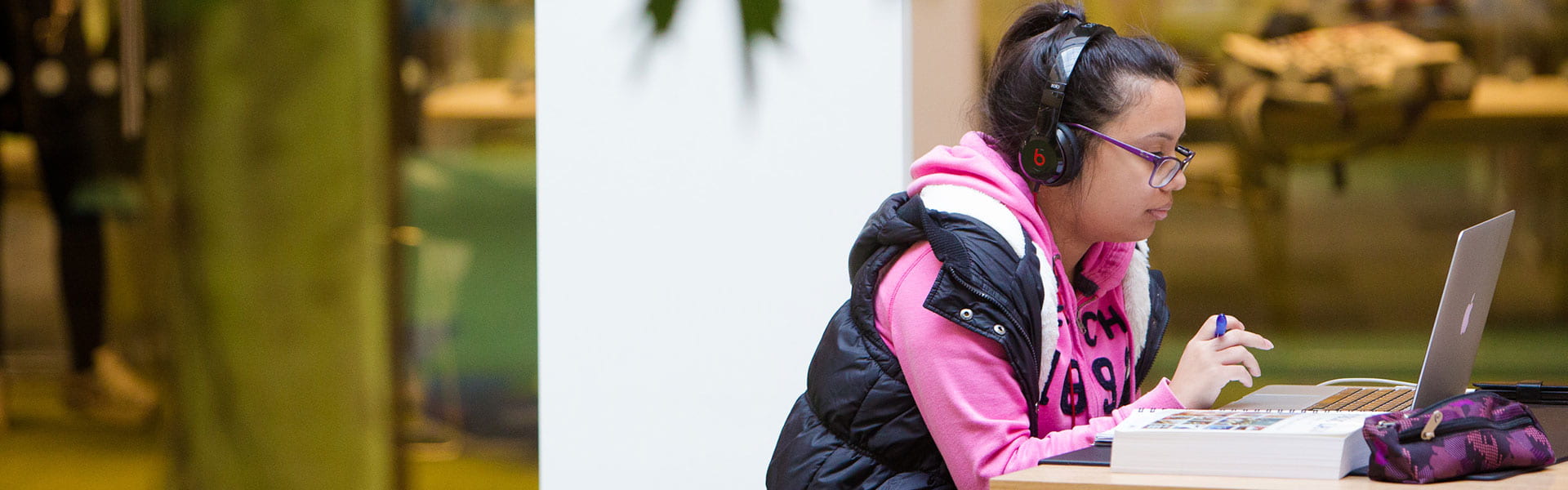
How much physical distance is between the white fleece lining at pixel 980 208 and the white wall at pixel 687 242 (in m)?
0.84

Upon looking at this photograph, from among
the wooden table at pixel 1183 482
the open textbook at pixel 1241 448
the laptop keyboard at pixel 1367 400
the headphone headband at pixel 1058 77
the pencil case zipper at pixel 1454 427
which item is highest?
the headphone headband at pixel 1058 77

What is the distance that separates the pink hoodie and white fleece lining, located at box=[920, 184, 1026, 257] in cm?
2

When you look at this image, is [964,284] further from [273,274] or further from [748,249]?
[273,274]

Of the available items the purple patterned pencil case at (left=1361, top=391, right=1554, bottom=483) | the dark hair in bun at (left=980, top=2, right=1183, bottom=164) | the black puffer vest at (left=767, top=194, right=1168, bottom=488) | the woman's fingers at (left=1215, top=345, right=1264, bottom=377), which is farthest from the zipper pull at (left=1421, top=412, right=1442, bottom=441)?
the dark hair in bun at (left=980, top=2, right=1183, bottom=164)

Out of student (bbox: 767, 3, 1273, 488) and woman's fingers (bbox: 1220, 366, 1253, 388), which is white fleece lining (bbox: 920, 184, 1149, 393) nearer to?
student (bbox: 767, 3, 1273, 488)

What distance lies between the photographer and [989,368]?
1.39 meters

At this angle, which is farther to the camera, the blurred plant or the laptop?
the laptop

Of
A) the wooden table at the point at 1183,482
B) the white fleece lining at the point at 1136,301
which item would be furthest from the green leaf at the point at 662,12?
the white fleece lining at the point at 1136,301

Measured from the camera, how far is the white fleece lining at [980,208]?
1.45 meters

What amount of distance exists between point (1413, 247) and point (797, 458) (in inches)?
73.9

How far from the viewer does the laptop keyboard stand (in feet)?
5.03

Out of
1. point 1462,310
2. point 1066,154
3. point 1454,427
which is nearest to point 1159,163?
point 1066,154

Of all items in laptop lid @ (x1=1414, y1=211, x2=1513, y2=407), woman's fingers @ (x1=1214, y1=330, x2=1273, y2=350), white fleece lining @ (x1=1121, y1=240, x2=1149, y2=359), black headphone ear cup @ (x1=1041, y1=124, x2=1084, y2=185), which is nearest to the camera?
laptop lid @ (x1=1414, y1=211, x2=1513, y2=407)

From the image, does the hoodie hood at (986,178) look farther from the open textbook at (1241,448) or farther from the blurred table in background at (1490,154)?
the blurred table in background at (1490,154)
